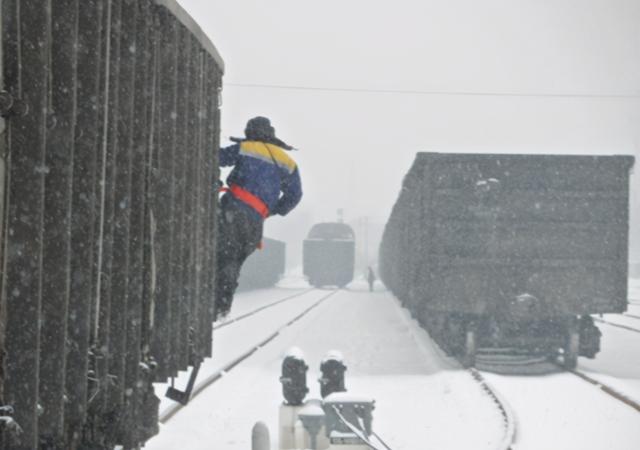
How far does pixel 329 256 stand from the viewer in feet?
144

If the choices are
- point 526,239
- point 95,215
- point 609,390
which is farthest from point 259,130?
point 526,239

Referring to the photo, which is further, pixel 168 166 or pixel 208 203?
pixel 208 203

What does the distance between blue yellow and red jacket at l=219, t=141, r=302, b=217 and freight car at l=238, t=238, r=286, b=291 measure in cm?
3181

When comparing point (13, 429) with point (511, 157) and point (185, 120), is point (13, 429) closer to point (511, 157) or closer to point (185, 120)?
point (185, 120)

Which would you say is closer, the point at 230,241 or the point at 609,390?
the point at 230,241

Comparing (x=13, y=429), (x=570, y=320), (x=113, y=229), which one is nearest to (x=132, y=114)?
(x=113, y=229)

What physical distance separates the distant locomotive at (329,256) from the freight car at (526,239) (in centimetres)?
3308

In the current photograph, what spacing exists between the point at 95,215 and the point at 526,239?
8.55 meters

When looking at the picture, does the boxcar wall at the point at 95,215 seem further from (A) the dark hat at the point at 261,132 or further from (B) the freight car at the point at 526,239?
Answer: (B) the freight car at the point at 526,239

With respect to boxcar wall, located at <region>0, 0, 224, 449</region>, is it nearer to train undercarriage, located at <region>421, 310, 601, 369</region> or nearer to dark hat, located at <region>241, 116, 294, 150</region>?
dark hat, located at <region>241, 116, 294, 150</region>

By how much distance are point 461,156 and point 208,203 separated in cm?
649

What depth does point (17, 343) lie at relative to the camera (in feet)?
7.50

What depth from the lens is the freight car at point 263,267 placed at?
38.5 meters

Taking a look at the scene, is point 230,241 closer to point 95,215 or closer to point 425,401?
point 95,215
